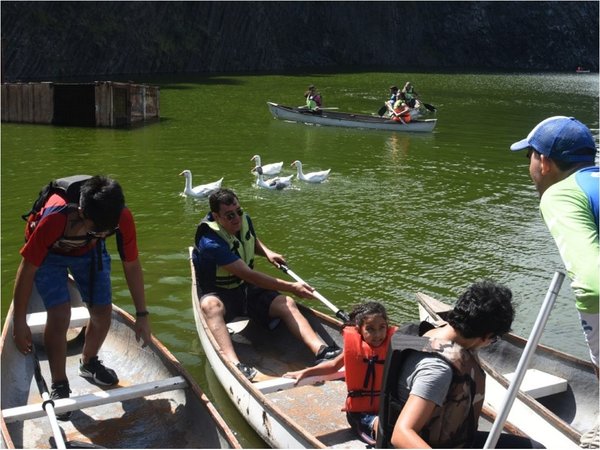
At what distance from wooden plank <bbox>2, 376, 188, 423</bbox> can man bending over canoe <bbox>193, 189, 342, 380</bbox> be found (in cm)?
113

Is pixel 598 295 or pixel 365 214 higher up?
pixel 598 295

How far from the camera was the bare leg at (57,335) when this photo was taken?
241 inches

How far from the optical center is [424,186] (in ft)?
61.6

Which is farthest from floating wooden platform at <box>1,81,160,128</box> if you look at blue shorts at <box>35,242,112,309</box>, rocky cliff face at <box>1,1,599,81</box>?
blue shorts at <box>35,242,112,309</box>

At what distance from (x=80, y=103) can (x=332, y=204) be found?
13.7 m

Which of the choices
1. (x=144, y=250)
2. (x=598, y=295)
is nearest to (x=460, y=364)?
(x=598, y=295)

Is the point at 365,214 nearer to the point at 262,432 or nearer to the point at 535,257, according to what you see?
the point at 535,257

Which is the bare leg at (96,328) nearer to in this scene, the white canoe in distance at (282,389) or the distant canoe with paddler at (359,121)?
the white canoe in distance at (282,389)

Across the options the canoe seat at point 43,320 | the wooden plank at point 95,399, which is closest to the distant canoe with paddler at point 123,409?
the wooden plank at point 95,399

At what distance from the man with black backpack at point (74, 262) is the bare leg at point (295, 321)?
175 centimetres

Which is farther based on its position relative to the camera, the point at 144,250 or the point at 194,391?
the point at 144,250

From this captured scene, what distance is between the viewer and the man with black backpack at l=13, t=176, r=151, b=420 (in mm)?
5385

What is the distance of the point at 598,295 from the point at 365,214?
40.6ft

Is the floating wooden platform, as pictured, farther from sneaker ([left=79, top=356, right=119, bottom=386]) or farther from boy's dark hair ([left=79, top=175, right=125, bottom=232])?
boy's dark hair ([left=79, top=175, right=125, bottom=232])
